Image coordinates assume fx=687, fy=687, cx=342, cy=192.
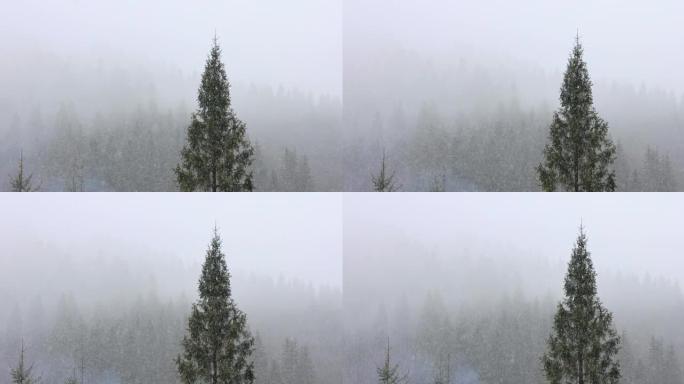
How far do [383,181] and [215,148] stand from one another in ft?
13.9

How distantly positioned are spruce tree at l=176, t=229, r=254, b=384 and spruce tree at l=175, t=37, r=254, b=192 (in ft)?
5.94

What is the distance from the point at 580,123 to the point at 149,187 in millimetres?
10812

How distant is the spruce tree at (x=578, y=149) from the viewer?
1688 centimetres

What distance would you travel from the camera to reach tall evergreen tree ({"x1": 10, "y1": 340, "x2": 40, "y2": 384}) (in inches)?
656

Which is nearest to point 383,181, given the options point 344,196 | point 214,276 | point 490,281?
point 344,196

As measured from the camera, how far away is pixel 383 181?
17.3m

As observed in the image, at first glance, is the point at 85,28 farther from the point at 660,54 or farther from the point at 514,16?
the point at 660,54

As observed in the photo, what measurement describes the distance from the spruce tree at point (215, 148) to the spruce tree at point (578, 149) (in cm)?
737

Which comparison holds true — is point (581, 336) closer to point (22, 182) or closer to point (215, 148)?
point (215, 148)

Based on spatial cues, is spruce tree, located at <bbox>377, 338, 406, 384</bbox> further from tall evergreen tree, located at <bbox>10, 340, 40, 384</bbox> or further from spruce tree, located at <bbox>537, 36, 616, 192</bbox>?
tall evergreen tree, located at <bbox>10, 340, 40, 384</bbox>

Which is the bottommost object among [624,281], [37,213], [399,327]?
[399,327]

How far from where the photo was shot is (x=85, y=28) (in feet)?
58.7

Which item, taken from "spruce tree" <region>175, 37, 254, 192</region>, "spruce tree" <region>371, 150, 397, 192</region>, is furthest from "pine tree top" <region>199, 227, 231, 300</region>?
"spruce tree" <region>371, 150, 397, 192</region>

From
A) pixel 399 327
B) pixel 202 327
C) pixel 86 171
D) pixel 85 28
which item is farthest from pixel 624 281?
pixel 85 28
